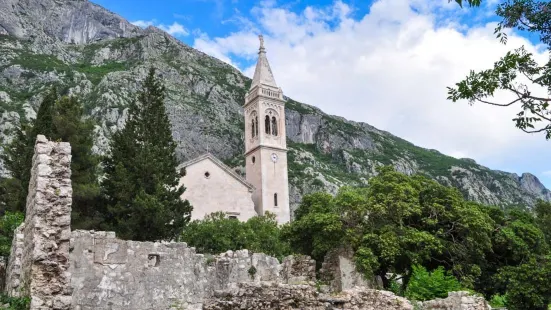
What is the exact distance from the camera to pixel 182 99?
9244 cm

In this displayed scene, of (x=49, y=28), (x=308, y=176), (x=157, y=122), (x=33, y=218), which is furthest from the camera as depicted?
(x=49, y=28)

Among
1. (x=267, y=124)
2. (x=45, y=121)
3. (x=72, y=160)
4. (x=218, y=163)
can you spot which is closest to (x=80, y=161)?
(x=72, y=160)

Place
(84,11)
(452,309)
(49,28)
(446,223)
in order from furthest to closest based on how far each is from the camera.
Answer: (84,11)
(49,28)
(446,223)
(452,309)

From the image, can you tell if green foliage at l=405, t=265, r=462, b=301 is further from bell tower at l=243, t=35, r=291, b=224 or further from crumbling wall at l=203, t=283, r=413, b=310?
bell tower at l=243, t=35, r=291, b=224

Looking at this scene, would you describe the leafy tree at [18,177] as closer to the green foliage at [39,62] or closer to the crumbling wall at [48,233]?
the crumbling wall at [48,233]

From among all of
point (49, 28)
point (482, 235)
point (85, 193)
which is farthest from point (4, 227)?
point (49, 28)

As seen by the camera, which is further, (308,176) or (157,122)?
(308,176)

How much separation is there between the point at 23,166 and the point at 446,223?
62.6 feet

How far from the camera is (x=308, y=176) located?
8038cm

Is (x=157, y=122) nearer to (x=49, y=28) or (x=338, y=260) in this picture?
(x=338, y=260)

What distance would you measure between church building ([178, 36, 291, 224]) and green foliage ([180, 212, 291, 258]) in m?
9.55

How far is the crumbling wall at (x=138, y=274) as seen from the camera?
44.4ft

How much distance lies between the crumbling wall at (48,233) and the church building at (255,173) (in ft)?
102

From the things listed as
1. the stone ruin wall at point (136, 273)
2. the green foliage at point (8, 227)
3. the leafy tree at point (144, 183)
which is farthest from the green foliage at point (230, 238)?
the green foliage at point (8, 227)
